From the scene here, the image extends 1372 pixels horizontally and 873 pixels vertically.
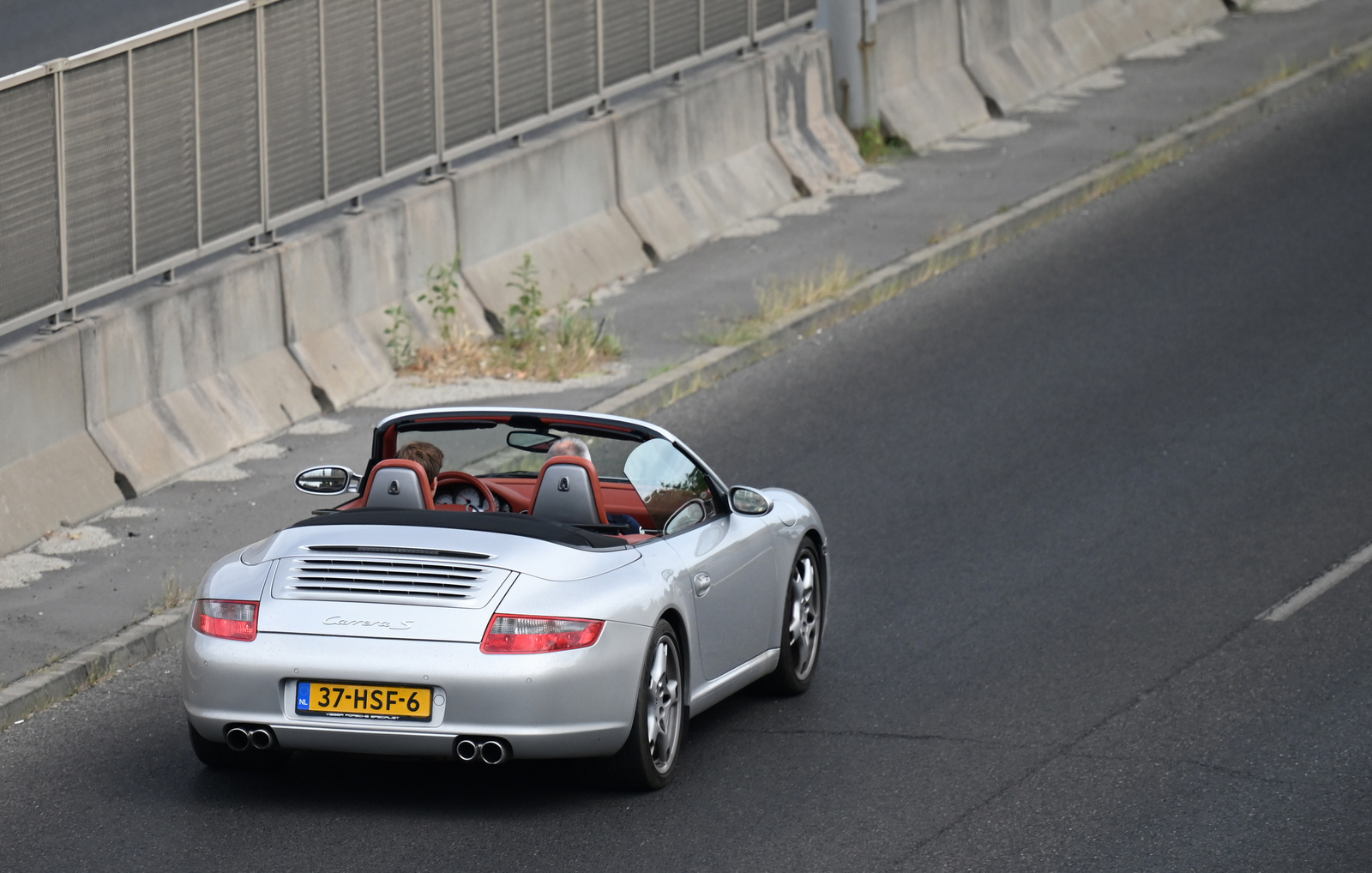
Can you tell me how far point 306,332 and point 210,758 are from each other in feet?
21.1

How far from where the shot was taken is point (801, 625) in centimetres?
977

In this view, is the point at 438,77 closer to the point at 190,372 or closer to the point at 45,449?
the point at 190,372

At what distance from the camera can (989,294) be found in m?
17.2

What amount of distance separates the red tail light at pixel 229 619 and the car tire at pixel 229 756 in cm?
54

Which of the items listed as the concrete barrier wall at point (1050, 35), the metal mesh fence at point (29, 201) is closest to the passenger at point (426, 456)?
the metal mesh fence at point (29, 201)

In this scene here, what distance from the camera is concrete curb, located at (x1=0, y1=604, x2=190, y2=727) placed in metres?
9.41

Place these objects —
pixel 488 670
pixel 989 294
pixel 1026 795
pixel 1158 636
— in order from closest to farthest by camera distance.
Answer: pixel 488 670 < pixel 1026 795 < pixel 1158 636 < pixel 989 294

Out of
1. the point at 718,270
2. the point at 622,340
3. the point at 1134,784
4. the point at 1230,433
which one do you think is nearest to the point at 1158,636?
the point at 1134,784

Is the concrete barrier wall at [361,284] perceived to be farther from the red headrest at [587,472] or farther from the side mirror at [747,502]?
the red headrest at [587,472]

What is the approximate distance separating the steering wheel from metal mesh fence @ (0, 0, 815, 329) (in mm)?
4215

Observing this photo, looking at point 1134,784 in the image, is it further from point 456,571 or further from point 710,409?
point 710,409

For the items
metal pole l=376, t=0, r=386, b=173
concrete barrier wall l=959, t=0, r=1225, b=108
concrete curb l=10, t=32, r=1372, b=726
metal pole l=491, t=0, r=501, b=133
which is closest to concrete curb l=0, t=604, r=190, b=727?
concrete curb l=10, t=32, r=1372, b=726

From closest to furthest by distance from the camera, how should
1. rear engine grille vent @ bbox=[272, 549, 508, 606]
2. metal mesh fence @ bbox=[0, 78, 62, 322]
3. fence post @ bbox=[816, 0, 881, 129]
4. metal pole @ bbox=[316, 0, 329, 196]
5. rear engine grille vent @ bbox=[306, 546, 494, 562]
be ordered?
rear engine grille vent @ bbox=[272, 549, 508, 606]
rear engine grille vent @ bbox=[306, 546, 494, 562]
metal mesh fence @ bbox=[0, 78, 62, 322]
metal pole @ bbox=[316, 0, 329, 196]
fence post @ bbox=[816, 0, 881, 129]

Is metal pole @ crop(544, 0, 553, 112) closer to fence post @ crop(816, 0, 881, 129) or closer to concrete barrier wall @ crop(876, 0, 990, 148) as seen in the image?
fence post @ crop(816, 0, 881, 129)
